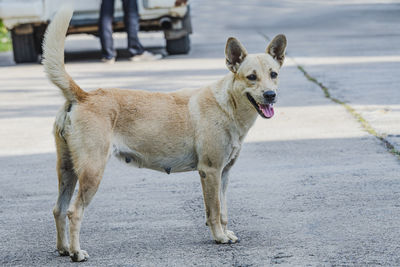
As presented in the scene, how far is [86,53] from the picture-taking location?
48.0 ft

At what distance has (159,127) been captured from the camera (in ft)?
14.9

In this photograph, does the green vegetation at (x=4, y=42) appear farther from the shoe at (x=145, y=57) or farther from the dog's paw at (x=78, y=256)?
the dog's paw at (x=78, y=256)

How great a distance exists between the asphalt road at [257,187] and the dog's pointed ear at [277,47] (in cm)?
111

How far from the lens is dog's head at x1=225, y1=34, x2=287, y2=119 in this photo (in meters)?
4.43

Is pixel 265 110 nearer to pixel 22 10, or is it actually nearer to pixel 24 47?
pixel 22 10

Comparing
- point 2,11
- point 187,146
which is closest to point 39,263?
point 187,146

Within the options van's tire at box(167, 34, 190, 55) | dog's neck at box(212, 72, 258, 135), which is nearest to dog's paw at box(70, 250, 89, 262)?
dog's neck at box(212, 72, 258, 135)

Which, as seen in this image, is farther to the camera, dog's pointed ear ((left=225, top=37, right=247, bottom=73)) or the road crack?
the road crack

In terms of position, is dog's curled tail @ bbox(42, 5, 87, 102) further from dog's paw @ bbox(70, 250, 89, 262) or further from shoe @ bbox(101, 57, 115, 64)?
shoe @ bbox(101, 57, 115, 64)

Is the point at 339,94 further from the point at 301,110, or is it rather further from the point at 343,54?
the point at 343,54

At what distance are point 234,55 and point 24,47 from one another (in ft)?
30.3

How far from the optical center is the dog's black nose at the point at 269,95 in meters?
4.39

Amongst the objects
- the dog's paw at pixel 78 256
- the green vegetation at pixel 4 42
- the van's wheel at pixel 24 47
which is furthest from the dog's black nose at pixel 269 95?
the green vegetation at pixel 4 42

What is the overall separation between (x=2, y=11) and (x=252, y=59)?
323 inches
